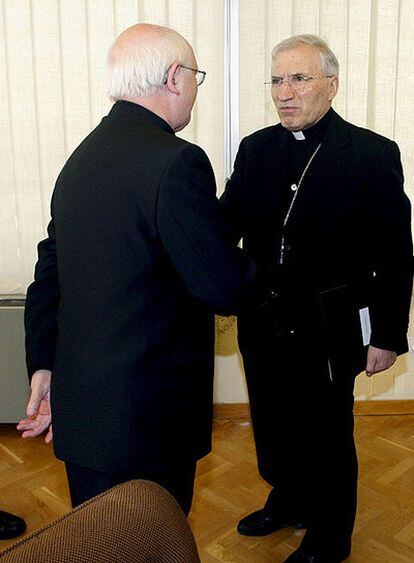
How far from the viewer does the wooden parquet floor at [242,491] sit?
2229 mm

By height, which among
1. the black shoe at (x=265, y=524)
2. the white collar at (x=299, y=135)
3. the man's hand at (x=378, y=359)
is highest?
the white collar at (x=299, y=135)

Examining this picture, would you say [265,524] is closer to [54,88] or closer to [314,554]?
[314,554]

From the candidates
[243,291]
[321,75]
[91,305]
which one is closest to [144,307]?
[91,305]

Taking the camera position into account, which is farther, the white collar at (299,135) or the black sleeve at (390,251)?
the white collar at (299,135)

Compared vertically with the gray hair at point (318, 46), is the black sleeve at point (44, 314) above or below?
below

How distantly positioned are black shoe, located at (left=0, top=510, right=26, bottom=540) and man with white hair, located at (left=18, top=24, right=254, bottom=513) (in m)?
0.92

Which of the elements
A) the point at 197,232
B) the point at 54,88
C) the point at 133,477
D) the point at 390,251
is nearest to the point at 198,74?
the point at 197,232

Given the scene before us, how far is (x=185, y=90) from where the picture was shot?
1426 millimetres

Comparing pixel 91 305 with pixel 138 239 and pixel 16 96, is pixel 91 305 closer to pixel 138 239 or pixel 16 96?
pixel 138 239

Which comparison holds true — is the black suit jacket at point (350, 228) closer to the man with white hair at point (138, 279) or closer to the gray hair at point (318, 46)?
the gray hair at point (318, 46)

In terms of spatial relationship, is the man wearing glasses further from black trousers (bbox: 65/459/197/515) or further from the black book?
black trousers (bbox: 65/459/197/515)

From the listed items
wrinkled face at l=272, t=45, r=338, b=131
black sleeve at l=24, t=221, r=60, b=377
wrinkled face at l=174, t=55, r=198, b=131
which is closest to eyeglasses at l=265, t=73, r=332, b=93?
wrinkled face at l=272, t=45, r=338, b=131

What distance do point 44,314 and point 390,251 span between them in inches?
38.7

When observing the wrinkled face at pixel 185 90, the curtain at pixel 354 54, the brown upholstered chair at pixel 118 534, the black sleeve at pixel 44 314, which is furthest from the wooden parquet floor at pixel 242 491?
the brown upholstered chair at pixel 118 534
